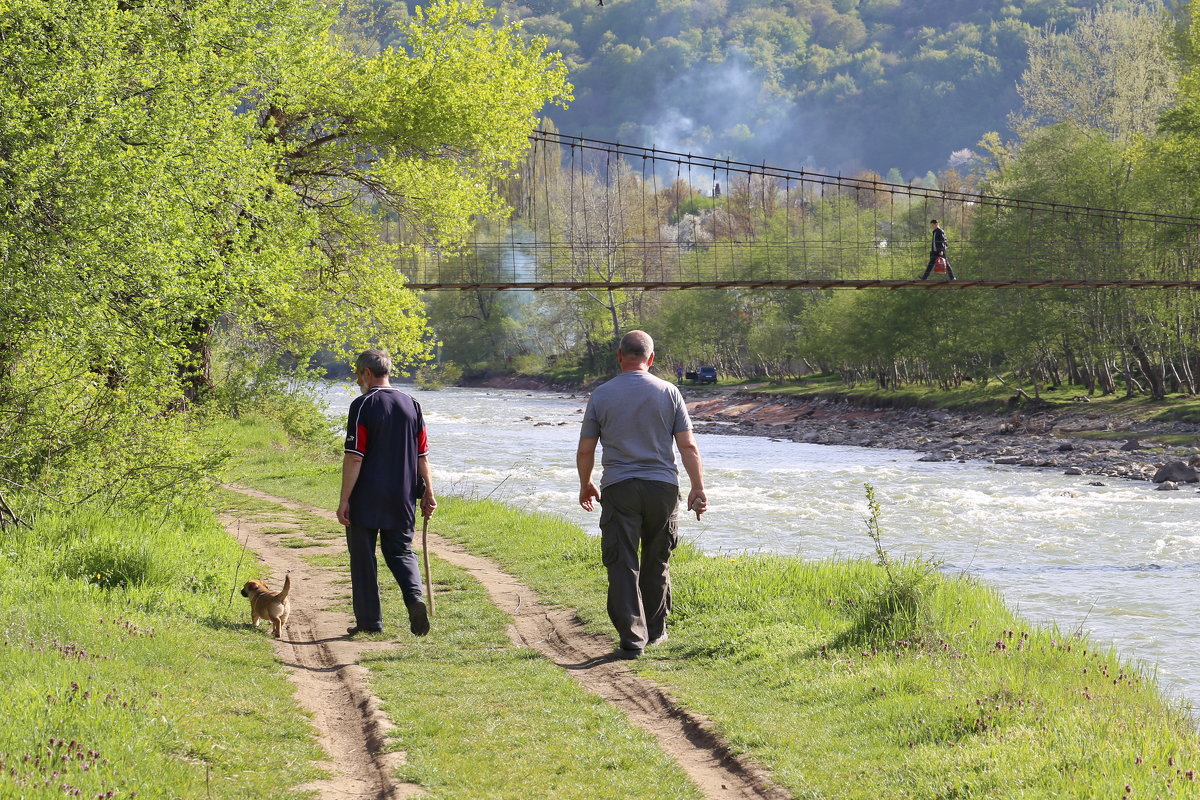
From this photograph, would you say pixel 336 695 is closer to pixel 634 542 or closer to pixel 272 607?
pixel 272 607

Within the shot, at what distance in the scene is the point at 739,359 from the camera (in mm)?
79125

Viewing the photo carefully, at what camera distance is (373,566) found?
301 inches

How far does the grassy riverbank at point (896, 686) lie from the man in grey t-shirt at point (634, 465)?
0.67m

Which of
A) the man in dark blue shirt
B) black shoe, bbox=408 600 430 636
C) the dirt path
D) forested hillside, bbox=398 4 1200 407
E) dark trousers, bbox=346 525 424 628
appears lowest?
the dirt path

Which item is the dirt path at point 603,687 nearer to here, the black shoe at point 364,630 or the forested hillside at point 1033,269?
the black shoe at point 364,630

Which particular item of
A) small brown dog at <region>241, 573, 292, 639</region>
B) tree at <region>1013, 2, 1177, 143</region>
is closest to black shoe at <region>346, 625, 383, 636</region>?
small brown dog at <region>241, 573, 292, 639</region>

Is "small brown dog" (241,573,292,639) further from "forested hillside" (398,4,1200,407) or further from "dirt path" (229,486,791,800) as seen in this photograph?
"forested hillside" (398,4,1200,407)

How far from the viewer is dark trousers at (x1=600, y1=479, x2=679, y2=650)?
7102 mm

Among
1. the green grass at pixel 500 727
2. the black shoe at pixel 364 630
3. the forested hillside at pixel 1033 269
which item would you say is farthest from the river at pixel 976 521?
the forested hillside at pixel 1033 269

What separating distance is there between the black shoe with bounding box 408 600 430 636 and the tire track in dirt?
190 mm

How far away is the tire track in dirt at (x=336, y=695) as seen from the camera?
500cm

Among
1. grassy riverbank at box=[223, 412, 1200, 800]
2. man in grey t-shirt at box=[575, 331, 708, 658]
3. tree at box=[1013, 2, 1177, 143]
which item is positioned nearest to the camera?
grassy riverbank at box=[223, 412, 1200, 800]

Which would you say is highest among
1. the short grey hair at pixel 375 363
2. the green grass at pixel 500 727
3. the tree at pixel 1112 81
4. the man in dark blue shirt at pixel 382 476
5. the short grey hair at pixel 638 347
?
the tree at pixel 1112 81

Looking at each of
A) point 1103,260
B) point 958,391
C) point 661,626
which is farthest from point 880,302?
point 661,626
